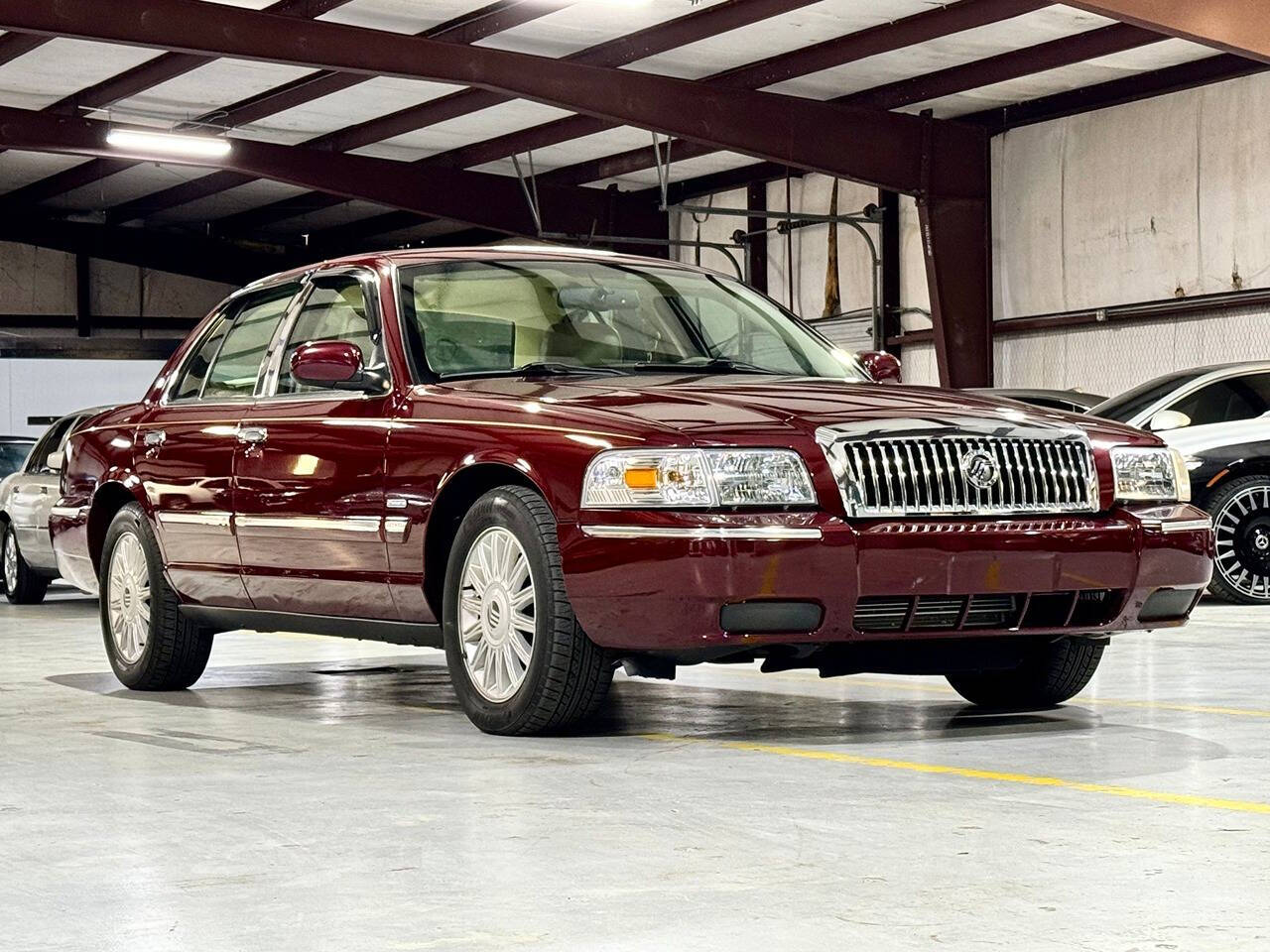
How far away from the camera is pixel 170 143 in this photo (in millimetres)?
25297

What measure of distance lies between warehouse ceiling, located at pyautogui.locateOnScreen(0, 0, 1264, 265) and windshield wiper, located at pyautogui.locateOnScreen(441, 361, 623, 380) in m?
13.1

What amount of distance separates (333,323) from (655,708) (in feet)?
5.81

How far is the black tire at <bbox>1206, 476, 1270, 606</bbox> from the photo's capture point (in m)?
13.8

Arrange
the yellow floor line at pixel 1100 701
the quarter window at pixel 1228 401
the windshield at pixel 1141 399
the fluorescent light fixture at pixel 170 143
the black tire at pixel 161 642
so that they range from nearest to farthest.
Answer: the yellow floor line at pixel 1100 701 → the black tire at pixel 161 642 → the quarter window at pixel 1228 401 → the windshield at pixel 1141 399 → the fluorescent light fixture at pixel 170 143

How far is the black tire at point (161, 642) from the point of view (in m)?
8.23

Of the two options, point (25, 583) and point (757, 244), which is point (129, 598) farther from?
point (757, 244)

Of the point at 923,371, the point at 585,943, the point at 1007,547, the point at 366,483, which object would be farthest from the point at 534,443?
the point at 923,371

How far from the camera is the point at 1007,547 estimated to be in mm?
6145

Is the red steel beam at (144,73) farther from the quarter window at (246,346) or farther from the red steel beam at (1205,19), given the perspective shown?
the quarter window at (246,346)

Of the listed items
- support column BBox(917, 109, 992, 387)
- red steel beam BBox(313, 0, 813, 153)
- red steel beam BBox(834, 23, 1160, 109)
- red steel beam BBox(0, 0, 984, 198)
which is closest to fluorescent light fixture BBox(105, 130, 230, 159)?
red steel beam BBox(313, 0, 813, 153)

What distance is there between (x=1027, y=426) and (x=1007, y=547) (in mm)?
465

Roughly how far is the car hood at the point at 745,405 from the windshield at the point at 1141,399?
24.8 feet

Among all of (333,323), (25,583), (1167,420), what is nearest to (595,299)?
(333,323)

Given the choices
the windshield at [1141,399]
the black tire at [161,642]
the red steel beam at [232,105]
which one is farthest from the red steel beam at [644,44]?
the black tire at [161,642]
